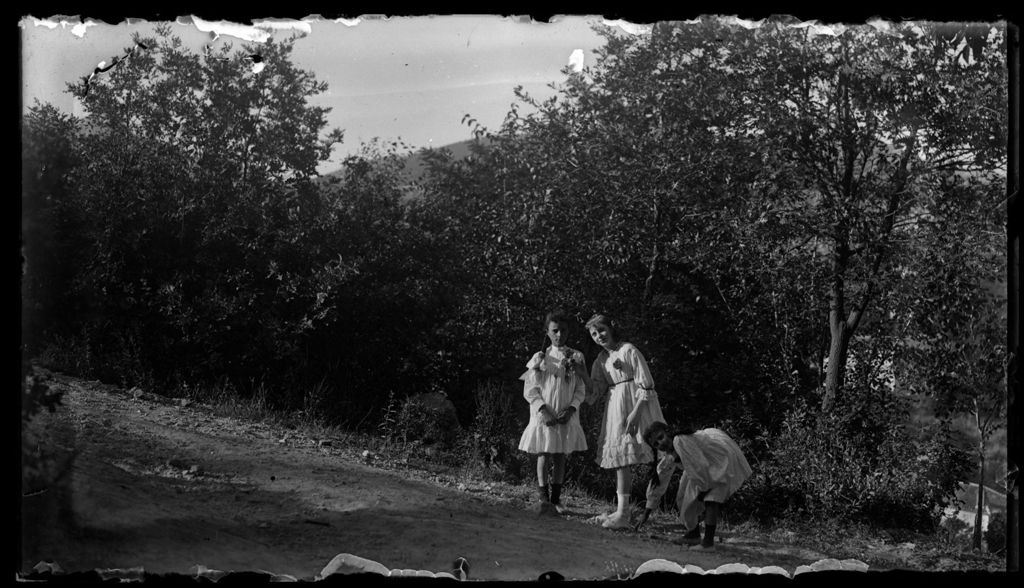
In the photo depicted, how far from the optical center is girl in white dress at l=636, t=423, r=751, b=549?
595cm

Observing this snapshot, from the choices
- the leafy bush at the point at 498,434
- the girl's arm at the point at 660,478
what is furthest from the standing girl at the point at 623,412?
the leafy bush at the point at 498,434

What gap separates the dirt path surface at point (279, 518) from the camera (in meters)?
5.14

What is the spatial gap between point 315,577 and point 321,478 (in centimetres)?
179

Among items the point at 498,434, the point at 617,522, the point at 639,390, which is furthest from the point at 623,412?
the point at 498,434

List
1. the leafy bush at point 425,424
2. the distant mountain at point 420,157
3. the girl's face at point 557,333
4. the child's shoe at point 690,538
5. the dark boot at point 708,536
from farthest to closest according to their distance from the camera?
the distant mountain at point 420,157 < the leafy bush at point 425,424 < the girl's face at point 557,333 < the child's shoe at point 690,538 < the dark boot at point 708,536

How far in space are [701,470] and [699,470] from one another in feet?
0.04

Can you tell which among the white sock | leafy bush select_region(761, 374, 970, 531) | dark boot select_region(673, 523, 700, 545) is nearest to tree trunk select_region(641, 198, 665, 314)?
leafy bush select_region(761, 374, 970, 531)

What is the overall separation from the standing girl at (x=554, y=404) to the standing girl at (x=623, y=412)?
6.9 inches

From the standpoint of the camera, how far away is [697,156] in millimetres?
9062

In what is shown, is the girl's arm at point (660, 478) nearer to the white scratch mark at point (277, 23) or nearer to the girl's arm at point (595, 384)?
the girl's arm at point (595, 384)

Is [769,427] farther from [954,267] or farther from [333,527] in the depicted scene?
[333,527]

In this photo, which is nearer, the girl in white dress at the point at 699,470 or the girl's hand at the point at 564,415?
the girl in white dress at the point at 699,470

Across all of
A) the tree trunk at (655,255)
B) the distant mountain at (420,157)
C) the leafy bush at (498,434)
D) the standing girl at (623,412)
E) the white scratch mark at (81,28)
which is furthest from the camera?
the distant mountain at (420,157)

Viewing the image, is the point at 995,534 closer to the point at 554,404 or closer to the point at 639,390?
the point at 639,390
